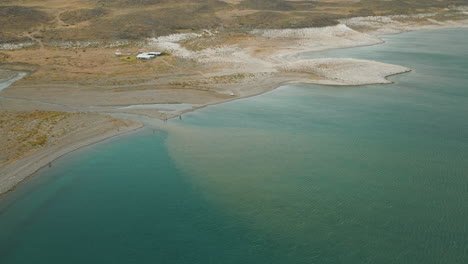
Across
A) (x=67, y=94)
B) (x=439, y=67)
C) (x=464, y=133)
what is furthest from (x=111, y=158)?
(x=439, y=67)

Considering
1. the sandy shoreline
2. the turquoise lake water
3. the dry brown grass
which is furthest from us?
the sandy shoreline

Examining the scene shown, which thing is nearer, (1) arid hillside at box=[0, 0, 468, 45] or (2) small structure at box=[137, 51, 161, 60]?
(2) small structure at box=[137, 51, 161, 60]

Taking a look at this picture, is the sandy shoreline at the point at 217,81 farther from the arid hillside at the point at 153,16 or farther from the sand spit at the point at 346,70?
the arid hillside at the point at 153,16

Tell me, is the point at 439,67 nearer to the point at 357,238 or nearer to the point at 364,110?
the point at 364,110

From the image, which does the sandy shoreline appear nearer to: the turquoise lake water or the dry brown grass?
the dry brown grass

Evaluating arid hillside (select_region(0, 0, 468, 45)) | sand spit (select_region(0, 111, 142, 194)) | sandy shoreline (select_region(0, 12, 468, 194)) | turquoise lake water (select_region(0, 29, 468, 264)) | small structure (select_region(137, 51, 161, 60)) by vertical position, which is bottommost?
turquoise lake water (select_region(0, 29, 468, 264))

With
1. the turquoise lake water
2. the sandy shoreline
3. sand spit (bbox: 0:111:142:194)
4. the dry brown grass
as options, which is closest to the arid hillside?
the sandy shoreline

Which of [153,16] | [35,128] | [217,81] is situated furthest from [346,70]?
[153,16]
